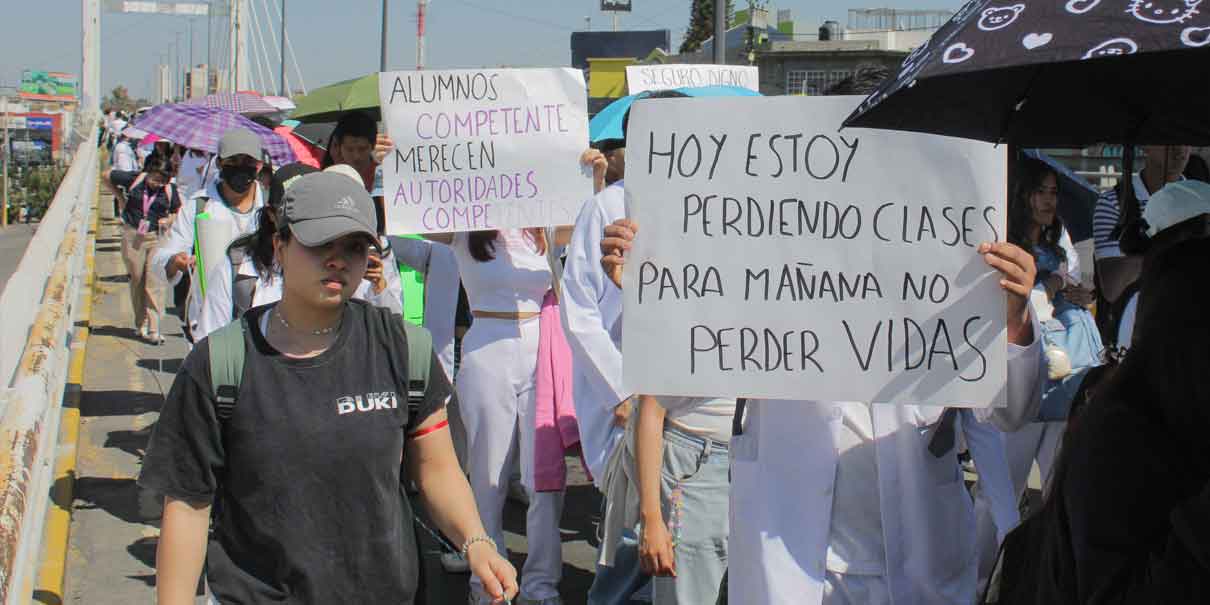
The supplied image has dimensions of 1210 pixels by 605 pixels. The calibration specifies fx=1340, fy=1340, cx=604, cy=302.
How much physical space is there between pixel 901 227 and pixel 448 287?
3.60 m

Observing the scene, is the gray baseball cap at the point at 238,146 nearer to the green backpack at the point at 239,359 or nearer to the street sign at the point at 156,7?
the green backpack at the point at 239,359

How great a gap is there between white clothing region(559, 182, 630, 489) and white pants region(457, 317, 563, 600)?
22.1 inches

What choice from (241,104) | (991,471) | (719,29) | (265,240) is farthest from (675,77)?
(991,471)

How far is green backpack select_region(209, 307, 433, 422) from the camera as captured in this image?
2.81 metres

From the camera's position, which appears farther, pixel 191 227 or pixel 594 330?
pixel 191 227

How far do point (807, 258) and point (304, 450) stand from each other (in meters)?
1.16

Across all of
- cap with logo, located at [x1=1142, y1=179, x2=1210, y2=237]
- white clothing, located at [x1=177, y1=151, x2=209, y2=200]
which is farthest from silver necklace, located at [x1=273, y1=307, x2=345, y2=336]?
white clothing, located at [x1=177, y1=151, x2=209, y2=200]

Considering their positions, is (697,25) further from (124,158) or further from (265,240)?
(265,240)

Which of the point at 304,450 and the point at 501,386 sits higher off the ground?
→ the point at 304,450

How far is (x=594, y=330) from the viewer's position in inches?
185

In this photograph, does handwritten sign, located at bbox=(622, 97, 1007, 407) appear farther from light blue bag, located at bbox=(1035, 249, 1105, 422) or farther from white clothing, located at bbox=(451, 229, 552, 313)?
white clothing, located at bbox=(451, 229, 552, 313)

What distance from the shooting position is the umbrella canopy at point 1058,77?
2033 millimetres

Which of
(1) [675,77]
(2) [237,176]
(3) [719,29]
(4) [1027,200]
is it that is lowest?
(4) [1027,200]

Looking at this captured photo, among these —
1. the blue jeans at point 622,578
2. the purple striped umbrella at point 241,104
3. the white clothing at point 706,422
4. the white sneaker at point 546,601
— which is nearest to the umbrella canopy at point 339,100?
the purple striped umbrella at point 241,104
